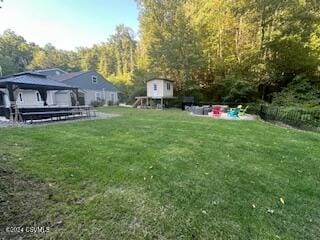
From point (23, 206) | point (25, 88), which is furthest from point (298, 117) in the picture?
point (25, 88)

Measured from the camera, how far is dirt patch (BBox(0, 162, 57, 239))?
7.82 ft

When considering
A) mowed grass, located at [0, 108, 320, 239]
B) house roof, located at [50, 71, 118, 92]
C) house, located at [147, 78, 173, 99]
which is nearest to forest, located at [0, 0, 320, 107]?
A: house, located at [147, 78, 173, 99]

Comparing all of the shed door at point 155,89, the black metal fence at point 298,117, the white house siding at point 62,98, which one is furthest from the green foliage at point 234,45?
the white house siding at point 62,98

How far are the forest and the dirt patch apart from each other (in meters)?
17.0

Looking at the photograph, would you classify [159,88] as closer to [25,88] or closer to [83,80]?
[83,80]

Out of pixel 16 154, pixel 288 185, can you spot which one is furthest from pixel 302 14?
pixel 16 154

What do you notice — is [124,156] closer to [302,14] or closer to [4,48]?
[302,14]

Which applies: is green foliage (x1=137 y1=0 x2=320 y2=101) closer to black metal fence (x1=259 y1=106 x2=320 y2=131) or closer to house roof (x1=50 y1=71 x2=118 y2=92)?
house roof (x1=50 y1=71 x2=118 y2=92)

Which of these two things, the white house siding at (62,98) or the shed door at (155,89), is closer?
the shed door at (155,89)

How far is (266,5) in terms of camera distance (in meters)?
19.6

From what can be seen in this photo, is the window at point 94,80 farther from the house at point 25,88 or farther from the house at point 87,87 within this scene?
the house at point 25,88

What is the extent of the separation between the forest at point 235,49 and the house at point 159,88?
1.91 m

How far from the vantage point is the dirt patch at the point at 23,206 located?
2383 mm

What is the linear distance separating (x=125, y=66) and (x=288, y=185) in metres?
47.9
